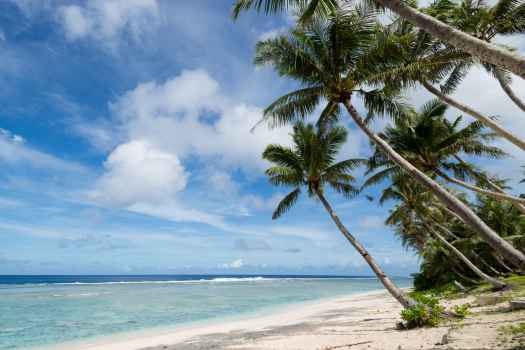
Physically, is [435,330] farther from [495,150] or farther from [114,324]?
[114,324]

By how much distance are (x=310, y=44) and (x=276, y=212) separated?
7.59m

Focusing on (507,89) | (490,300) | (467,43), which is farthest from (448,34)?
(490,300)

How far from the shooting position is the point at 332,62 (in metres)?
9.09

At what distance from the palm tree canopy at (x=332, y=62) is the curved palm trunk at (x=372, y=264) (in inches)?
131

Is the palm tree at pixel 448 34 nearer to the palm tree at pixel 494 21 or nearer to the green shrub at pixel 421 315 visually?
the palm tree at pixel 494 21

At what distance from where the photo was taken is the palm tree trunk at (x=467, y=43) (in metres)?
3.85

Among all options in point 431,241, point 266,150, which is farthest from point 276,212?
point 431,241

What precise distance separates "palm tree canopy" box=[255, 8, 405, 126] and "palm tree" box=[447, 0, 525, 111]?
85.2 inches

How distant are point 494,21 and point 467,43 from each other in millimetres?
6027

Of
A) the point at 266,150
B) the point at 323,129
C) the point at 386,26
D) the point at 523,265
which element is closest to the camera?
the point at 523,265

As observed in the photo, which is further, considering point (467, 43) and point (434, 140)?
point (434, 140)

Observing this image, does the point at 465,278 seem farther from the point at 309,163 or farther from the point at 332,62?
the point at 332,62

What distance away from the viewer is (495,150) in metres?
13.9

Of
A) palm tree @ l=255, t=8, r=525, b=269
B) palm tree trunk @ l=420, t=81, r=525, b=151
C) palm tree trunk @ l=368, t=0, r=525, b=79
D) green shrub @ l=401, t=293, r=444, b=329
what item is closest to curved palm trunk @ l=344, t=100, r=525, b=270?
palm tree @ l=255, t=8, r=525, b=269
